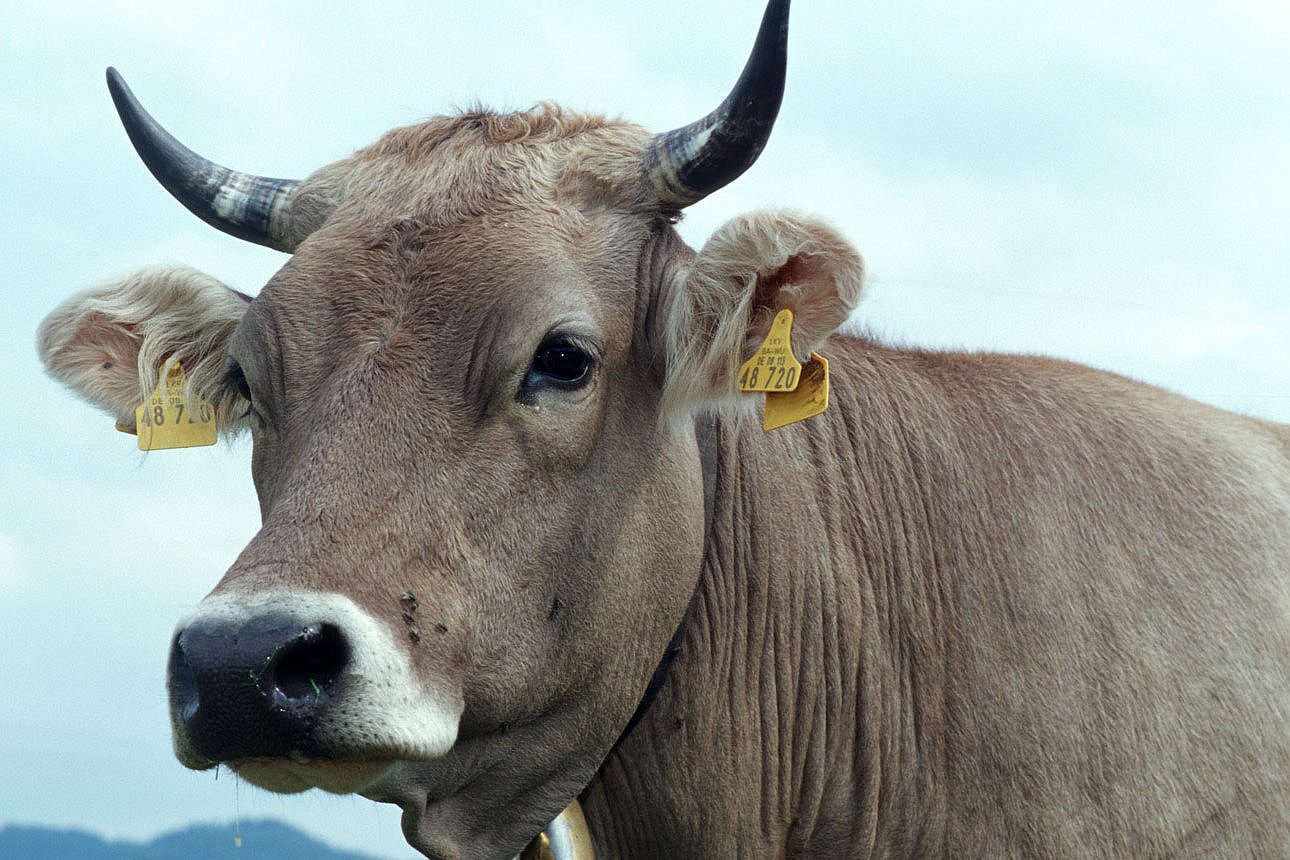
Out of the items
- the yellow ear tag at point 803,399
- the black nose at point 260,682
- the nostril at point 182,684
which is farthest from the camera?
the yellow ear tag at point 803,399

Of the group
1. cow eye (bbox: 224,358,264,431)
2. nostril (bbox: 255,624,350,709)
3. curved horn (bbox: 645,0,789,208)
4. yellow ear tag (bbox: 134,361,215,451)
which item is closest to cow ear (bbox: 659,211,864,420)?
curved horn (bbox: 645,0,789,208)

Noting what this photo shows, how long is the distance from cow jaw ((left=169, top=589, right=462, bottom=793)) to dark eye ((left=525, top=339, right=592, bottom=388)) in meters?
0.94

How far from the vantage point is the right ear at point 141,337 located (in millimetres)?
5074

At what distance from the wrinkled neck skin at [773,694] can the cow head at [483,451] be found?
0.26 metres

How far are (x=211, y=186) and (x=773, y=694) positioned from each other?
2884 mm

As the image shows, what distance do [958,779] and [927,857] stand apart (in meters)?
0.28

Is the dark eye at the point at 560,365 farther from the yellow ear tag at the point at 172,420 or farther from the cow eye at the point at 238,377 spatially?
the yellow ear tag at the point at 172,420

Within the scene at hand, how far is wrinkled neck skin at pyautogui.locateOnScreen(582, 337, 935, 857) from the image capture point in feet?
14.5

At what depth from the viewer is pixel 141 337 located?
521 centimetres

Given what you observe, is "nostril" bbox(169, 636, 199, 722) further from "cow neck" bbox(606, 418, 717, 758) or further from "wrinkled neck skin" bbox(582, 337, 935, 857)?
"wrinkled neck skin" bbox(582, 337, 935, 857)

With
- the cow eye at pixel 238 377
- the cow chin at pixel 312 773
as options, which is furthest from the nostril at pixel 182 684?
the cow eye at pixel 238 377

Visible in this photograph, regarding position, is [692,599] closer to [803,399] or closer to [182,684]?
[803,399]

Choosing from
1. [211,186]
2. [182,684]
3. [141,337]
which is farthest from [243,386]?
[182,684]

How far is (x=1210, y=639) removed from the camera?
4.79 metres
